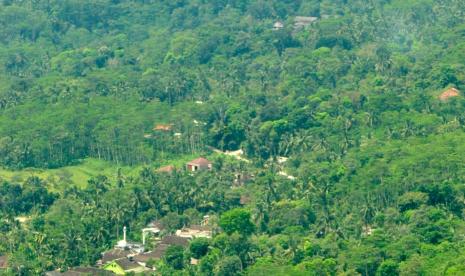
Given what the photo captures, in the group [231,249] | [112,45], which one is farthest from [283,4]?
[231,249]

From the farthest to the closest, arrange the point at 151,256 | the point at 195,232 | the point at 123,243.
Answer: the point at 195,232 < the point at 123,243 < the point at 151,256

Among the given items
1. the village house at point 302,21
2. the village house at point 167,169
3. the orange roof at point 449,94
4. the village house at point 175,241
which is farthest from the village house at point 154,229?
the village house at point 302,21

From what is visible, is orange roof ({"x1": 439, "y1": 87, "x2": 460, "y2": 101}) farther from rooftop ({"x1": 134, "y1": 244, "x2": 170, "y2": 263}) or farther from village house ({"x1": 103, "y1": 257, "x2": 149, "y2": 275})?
village house ({"x1": 103, "y1": 257, "x2": 149, "y2": 275})

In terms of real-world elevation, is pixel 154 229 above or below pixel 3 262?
below

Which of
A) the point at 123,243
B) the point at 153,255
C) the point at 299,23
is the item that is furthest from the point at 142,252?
the point at 299,23

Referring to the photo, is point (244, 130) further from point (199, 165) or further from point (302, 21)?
point (302, 21)

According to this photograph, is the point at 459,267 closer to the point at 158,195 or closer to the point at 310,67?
the point at 158,195

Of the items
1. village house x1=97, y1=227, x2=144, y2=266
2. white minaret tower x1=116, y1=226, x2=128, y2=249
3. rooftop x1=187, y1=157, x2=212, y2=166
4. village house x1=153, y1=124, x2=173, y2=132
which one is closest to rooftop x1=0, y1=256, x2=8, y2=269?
village house x1=97, y1=227, x2=144, y2=266
